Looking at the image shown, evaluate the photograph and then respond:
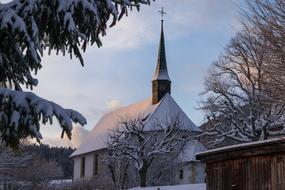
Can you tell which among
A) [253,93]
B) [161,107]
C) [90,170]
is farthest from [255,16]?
[90,170]

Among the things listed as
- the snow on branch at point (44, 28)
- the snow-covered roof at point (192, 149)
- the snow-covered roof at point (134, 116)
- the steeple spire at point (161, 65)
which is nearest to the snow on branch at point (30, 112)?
the snow on branch at point (44, 28)

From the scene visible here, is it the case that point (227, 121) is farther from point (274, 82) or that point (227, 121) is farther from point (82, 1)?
point (82, 1)

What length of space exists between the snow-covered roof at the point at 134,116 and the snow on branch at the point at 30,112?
134ft

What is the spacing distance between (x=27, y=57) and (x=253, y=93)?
1139 inches

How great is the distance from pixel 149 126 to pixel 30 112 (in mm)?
41311

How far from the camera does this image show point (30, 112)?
16.9 feet

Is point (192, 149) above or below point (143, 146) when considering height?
above

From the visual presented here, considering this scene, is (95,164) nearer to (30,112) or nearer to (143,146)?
(143,146)

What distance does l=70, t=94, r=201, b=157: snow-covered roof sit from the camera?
4941 cm

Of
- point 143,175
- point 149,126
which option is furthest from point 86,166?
point 143,175

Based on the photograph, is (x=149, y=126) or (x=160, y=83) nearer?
(x=149, y=126)

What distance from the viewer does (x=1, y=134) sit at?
5.51 metres

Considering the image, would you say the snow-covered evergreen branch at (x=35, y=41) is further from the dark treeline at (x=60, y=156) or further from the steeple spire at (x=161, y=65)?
the dark treeline at (x=60, y=156)

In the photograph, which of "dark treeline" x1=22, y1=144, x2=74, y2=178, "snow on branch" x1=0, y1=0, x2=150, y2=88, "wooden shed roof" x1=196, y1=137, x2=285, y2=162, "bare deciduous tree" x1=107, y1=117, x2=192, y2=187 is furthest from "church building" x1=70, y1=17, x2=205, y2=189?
"snow on branch" x1=0, y1=0, x2=150, y2=88
